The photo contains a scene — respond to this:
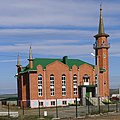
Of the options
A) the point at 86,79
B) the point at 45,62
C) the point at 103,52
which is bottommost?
the point at 86,79

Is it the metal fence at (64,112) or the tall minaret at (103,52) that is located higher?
the tall minaret at (103,52)

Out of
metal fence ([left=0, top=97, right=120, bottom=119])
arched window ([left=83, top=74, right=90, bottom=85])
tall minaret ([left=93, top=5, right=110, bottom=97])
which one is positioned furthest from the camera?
tall minaret ([left=93, top=5, right=110, bottom=97])

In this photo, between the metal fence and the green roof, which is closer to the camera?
the metal fence

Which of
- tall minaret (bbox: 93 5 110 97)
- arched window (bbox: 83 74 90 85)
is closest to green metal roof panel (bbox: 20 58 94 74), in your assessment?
arched window (bbox: 83 74 90 85)

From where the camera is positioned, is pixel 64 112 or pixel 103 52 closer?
pixel 64 112

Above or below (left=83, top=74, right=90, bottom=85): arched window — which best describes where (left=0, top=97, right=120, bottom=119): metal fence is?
below

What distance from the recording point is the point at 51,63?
200 ft

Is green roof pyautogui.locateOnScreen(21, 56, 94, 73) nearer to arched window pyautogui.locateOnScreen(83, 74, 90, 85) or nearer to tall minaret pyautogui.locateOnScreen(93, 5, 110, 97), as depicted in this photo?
arched window pyautogui.locateOnScreen(83, 74, 90, 85)

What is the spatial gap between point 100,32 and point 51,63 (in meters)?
13.4

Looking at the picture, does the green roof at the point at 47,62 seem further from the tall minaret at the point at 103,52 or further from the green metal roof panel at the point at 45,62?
the tall minaret at the point at 103,52

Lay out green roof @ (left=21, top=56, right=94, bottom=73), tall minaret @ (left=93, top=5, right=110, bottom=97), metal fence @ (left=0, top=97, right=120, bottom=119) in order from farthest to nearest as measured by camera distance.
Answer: tall minaret @ (left=93, top=5, right=110, bottom=97) < green roof @ (left=21, top=56, right=94, bottom=73) < metal fence @ (left=0, top=97, right=120, bottom=119)

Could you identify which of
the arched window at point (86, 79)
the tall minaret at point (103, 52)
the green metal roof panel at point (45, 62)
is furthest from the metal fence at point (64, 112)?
the tall minaret at point (103, 52)

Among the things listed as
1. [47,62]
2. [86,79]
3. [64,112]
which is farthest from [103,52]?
[64,112]

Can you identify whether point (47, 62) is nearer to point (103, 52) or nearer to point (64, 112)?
point (103, 52)
